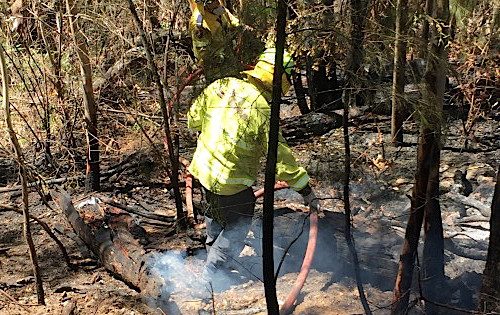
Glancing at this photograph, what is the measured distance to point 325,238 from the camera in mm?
5215

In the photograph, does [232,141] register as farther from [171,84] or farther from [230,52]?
[171,84]

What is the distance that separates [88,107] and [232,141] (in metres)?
3.09

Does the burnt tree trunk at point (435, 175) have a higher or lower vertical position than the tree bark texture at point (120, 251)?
higher

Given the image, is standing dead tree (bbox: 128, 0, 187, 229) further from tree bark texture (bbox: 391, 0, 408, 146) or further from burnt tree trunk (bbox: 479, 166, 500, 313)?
burnt tree trunk (bbox: 479, 166, 500, 313)

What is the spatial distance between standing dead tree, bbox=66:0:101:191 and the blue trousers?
7.61ft

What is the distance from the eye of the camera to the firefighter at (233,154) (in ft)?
13.3

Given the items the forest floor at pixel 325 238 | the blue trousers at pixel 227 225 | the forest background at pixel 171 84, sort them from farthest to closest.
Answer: the blue trousers at pixel 227 225, the forest floor at pixel 325 238, the forest background at pixel 171 84

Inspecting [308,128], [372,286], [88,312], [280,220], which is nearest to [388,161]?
[308,128]

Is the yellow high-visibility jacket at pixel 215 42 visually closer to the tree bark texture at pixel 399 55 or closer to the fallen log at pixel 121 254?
the tree bark texture at pixel 399 55

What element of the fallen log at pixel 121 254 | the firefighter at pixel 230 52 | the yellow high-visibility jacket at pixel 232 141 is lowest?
the fallen log at pixel 121 254

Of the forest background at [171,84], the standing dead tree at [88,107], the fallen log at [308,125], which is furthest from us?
the fallen log at [308,125]

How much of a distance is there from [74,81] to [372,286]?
17.1 ft

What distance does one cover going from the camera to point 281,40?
3.12m

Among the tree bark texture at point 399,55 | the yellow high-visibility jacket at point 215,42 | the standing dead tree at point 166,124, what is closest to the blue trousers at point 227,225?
the standing dead tree at point 166,124
